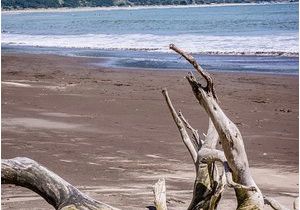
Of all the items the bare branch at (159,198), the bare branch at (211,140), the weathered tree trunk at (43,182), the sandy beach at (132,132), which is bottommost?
the sandy beach at (132,132)

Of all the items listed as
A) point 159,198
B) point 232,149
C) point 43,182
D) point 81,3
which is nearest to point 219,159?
point 232,149

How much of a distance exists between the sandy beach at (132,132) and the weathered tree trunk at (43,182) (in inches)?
60.8

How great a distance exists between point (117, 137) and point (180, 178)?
2.46m

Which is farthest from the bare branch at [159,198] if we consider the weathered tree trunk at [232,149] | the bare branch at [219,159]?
the weathered tree trunk at [232,149]

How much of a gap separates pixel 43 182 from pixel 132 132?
5445 mm

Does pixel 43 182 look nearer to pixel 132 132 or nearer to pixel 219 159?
pixel 219 159

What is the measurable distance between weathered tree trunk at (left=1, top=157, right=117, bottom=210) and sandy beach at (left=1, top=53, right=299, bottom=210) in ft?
5.07

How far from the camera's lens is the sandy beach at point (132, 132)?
20.7ft

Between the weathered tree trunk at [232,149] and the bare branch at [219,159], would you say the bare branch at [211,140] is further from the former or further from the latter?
the weathered tree trunk at [232,149]

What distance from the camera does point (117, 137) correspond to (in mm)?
9031

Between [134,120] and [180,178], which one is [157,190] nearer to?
[180,178]

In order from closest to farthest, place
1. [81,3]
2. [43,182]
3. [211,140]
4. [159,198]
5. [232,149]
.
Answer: [232,149]
[43,182]
[159,198]
[211,140]
[81,3]

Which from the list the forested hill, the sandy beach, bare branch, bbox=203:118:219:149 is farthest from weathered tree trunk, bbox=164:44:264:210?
the forested hill

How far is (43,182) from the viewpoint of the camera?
4004 millimetres
